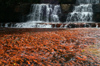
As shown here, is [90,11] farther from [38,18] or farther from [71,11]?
[38,18]

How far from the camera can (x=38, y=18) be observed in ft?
41.5

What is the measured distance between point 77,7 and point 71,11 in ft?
2.86

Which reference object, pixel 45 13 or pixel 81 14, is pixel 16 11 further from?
pixel 81 14

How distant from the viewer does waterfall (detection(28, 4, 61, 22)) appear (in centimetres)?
1253

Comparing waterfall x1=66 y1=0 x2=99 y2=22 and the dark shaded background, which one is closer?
waterfall x1=66 y1=0 x2=99 y2=22

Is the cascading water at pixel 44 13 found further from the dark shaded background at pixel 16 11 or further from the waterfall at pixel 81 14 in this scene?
the waterfall at pixel 81 14

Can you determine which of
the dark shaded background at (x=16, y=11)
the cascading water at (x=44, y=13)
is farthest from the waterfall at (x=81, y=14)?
the cascading water at (x=44, y=13)

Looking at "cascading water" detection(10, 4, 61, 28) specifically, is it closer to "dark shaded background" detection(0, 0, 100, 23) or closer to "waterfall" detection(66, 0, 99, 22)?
"dark shaded background" detection(0, 0, 100, 23)

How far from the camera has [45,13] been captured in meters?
12.7

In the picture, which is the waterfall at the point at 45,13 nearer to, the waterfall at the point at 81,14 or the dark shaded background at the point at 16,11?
the dark shaded background at the point at 16,11

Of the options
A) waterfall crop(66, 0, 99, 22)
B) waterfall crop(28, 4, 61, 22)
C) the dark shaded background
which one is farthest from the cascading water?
waterfall crop(66, 0, 99, 22)

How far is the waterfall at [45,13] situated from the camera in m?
12.5

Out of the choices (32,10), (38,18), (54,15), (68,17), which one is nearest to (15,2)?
(32,10)

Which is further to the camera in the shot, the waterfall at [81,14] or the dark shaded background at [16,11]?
the dark shaded background at [16,11]
